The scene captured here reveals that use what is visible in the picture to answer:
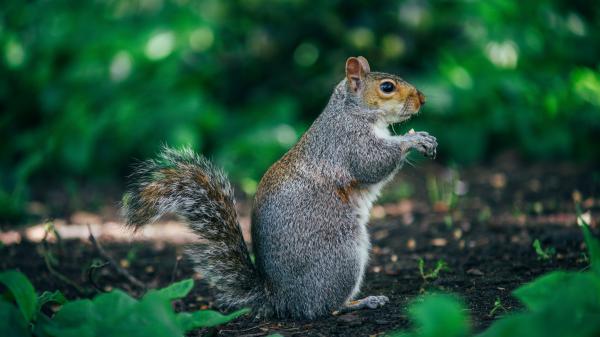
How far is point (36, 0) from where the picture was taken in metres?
6.79

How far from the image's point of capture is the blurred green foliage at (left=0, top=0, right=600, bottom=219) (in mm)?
6117

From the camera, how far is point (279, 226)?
2.94 meters

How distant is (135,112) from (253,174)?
1332mm

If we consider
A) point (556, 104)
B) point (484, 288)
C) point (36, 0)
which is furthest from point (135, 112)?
point (484, 288)

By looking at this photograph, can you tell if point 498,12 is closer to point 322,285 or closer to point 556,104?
point 556,104

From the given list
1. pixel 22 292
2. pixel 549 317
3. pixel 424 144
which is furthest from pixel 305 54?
pixel 549 317

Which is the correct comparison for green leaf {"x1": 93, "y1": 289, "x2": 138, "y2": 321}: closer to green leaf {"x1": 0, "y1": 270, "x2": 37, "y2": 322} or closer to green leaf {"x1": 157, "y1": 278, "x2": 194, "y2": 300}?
green leaf {"x1": 157, "y1": 278, "x2": 194, "y2": 300}

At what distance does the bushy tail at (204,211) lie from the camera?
9.23 ft

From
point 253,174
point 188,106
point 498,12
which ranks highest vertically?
point 498,12

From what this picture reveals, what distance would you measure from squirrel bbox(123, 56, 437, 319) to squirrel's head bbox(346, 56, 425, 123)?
34cm

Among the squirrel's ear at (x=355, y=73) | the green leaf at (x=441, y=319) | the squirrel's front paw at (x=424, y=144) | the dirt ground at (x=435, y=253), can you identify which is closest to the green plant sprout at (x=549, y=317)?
the green leaf at (x=441, y=319)

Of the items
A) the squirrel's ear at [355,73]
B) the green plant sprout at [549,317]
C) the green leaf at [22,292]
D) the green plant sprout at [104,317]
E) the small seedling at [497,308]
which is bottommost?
the small seedling at [497,308]

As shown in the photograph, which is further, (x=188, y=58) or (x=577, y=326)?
(x=188, y=58)

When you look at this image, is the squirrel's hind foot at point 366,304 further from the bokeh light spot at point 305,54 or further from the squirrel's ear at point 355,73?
the bokeh light spot at point 305,54
